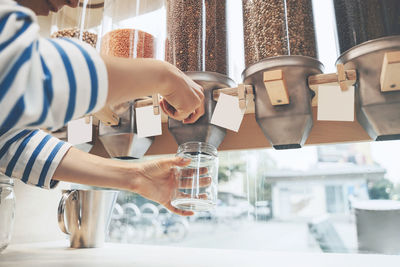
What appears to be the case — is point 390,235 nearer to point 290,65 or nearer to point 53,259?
point 290,65

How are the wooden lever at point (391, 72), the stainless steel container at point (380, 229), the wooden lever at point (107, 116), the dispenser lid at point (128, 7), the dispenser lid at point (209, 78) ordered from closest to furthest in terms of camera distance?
the wooden lever at point (391, 72) → the dispenser lid at point (209, 78) → the wooden lever at point (107, 116) → the dispenser lid at point (128, 7) → the stainless steel container at point (380, 229)

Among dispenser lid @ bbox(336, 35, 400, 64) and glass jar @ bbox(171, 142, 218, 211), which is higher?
dispenser lid @ bbox(336, 35, 400, 64)

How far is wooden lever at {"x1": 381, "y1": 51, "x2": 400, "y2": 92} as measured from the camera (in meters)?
0.58

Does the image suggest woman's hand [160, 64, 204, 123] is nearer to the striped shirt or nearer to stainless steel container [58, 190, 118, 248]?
the striped shirt

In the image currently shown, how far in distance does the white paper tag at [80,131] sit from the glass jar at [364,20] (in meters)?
0.81

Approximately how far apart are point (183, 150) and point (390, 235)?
128 centimetres

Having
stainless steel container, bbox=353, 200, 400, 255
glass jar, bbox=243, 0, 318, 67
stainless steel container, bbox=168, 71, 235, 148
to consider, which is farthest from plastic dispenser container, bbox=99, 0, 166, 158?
stainless steel container, bbox=353, 200, 400, 255

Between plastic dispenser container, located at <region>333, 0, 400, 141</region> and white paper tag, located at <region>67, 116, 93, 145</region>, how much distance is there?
2.67ft

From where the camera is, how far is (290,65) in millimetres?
682

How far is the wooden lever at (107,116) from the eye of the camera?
90 cm

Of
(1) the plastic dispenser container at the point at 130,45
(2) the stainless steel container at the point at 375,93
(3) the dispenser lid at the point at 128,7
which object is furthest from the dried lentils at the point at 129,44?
(2) the stainless steel container at the point at 375,93

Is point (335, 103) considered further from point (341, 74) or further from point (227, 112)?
point (227, 112)

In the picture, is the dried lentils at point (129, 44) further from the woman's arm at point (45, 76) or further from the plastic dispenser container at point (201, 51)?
the woman's arm at point (45, 76)

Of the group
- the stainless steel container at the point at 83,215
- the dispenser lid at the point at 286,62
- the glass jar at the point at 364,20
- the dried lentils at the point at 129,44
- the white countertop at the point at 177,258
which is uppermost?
the dried lentils at the point at 129,44
